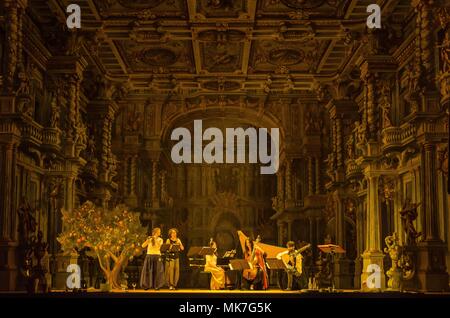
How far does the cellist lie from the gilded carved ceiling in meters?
8.27

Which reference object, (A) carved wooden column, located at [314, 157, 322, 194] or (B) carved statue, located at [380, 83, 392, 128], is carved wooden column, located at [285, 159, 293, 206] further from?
(B) carved statue, located at [380, 83, 392, 128]

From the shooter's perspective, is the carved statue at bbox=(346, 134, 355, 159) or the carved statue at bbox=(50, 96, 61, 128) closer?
the carved statue at bbox=(50, 96, 61, 128)

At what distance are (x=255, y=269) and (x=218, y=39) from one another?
938cm

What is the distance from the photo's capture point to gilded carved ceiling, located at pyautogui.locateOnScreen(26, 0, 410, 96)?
24.2 m

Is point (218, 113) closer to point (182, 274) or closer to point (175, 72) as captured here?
point (175, 72)

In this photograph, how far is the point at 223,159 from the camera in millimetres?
41031

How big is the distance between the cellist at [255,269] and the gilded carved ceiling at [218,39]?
8270 mm

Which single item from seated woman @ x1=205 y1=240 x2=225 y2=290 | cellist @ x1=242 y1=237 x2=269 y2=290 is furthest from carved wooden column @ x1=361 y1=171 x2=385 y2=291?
seated woman @ x1=205 y1=240 x2=225 y2=290

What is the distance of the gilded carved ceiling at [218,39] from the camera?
24.2m

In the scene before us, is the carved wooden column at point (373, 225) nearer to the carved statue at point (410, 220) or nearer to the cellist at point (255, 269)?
the cellist at point (255, 269)

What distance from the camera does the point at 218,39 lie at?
26.9 metres

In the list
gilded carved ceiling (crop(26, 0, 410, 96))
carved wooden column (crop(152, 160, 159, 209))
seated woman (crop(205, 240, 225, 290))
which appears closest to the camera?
seated woman (crop(205, 240, 225, 290))
